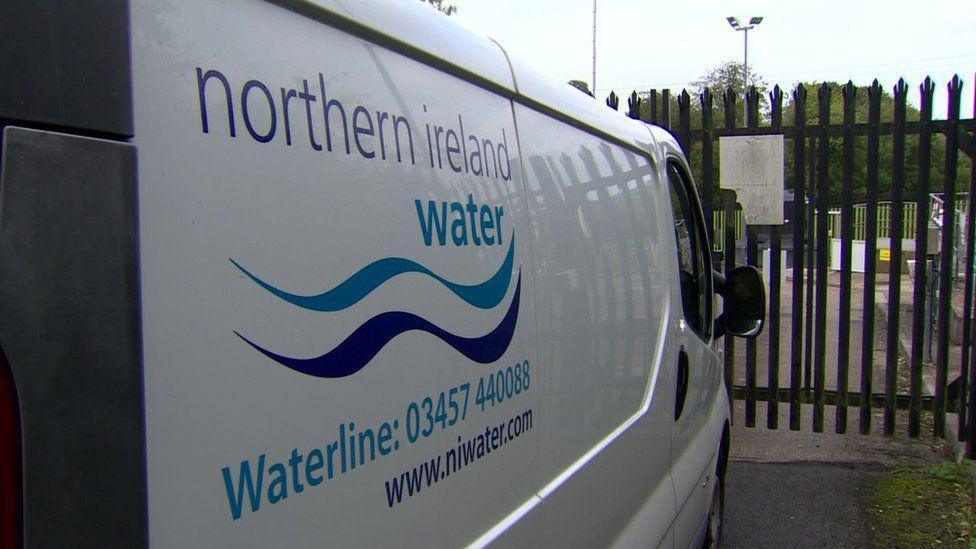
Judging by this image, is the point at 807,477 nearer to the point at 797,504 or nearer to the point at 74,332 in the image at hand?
the point at 797,504

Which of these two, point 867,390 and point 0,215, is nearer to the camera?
point 0,215

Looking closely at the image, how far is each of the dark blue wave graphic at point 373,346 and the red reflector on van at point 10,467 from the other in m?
0.28

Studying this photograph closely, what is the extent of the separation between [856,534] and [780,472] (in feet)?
3.80

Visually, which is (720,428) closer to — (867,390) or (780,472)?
(780,472)

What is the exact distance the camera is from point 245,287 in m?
0.99

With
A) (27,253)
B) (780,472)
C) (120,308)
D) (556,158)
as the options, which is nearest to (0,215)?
(27,253)

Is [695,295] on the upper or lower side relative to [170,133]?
lower

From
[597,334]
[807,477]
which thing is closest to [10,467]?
[597,334]

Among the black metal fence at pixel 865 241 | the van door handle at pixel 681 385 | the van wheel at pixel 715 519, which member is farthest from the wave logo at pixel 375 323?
the black metal fence at pixel 865 241

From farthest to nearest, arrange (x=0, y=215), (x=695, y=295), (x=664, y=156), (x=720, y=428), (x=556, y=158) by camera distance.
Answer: (x=720, y=428), (x=695, y=295), (x=664, y=156), (x=556, y=158), (x=0, y=215)

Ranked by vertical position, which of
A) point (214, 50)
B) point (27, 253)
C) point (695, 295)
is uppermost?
point (214, 50)

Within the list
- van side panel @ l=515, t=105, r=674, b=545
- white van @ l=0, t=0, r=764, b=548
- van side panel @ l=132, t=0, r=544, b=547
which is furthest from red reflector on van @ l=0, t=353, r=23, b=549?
van side panel @ l=515, t=105, r=674, b=545

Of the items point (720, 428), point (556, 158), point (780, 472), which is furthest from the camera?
point (780, 472)

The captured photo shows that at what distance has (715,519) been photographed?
14.0 ft
